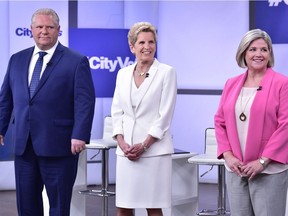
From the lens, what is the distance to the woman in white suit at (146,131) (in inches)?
161

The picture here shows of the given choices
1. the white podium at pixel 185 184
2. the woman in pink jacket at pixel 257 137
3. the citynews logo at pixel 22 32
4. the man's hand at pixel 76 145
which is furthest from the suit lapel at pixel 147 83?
the citynews logo at pixel 22 32

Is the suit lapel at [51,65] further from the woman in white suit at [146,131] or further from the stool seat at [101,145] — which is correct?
the stool seat at [101,145]

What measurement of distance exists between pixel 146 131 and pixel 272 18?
12.2ft

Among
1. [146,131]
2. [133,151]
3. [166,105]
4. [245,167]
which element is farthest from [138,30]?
[245,167]

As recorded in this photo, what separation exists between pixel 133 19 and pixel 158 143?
3.95 meters

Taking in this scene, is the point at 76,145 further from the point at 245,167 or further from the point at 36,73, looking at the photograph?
the point at 245,167

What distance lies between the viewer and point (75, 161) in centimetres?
423

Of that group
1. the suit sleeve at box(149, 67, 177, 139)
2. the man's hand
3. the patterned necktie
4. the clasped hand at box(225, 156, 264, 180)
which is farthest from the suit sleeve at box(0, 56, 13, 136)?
the clasped hand at box(225, 156, 264, 180)

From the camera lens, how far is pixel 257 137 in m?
3.29

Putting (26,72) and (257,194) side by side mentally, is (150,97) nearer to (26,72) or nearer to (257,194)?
(26,72)

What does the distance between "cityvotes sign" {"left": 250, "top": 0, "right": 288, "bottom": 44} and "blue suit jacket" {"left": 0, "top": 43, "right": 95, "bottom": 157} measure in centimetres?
369

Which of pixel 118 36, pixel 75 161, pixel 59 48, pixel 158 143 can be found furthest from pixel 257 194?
pixel 118 36

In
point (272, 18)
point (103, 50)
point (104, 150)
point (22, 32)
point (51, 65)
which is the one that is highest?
point (272, 18)

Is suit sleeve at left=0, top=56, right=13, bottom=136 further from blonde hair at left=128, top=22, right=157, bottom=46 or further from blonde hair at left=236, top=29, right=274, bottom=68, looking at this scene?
blonde hair at left=236, top=29, right=274, bottom=68
